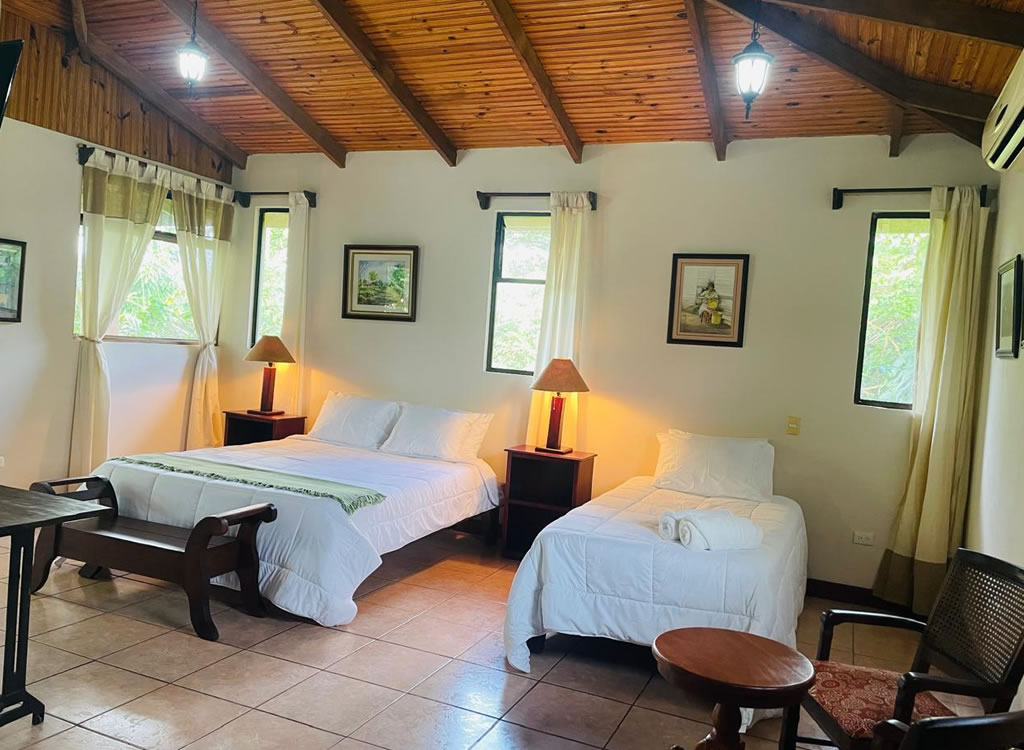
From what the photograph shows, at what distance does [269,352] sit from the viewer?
5.95m

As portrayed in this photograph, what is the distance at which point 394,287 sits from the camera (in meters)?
6.02

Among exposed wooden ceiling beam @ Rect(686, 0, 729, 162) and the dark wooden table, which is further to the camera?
exposed wooden ceiling beam @ Rect(686, 0, 729, 162)

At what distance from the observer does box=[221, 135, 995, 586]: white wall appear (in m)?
4.71

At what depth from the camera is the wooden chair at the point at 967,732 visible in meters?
1.66

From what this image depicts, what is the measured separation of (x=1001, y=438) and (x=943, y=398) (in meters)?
0.83

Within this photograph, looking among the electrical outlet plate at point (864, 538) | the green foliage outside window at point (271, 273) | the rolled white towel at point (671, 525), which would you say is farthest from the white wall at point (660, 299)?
the rolled white towel at point (671, 525)

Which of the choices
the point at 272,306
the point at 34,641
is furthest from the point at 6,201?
the point at 34,641

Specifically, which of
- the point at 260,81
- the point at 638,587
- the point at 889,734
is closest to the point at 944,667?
the point at 889,734

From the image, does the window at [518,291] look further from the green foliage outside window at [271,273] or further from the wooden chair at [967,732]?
the wooden chair at [967,732]

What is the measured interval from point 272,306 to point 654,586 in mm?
4470

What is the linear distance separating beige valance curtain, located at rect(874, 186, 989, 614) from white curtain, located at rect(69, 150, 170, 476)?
17.9 feet

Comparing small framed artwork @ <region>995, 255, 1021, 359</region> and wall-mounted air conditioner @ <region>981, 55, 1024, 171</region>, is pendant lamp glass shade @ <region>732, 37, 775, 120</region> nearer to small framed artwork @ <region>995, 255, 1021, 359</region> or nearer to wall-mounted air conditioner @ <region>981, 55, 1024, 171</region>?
wall-mounted air conditioner @ <region>981, 55, 1024, 171</region>

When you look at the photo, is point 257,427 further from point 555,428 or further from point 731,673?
point 731,673

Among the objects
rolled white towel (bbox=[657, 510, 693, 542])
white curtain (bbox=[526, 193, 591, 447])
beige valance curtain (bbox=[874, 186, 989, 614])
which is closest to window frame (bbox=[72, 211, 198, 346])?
white curtain (bbox=[526, 193, 591, 447])
